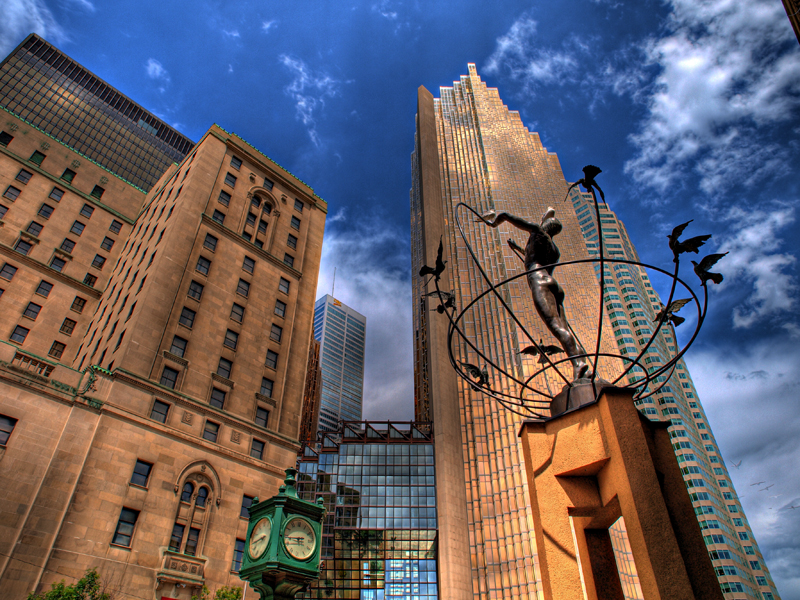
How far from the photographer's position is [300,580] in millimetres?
9078

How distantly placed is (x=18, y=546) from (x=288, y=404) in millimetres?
22161

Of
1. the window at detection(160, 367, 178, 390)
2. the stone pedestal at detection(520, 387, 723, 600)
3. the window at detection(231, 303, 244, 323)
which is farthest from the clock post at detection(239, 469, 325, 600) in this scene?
the window at detection(231, 303, 244, 323)

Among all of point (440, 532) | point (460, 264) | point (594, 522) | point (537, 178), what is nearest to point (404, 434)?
point (440, 532)

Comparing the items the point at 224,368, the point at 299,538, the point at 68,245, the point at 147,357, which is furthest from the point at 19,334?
the point at 299,538

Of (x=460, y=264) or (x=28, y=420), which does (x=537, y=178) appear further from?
(x=28, y=420)

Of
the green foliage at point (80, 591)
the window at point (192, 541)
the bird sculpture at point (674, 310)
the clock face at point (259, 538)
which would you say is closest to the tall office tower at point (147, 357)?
the window at point (192, 541)

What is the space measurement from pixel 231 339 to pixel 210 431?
9.03m

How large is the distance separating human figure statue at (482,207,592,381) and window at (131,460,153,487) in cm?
3117

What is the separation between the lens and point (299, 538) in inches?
379

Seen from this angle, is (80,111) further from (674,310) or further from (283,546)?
(674,310)

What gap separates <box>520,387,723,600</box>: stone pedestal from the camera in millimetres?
8281

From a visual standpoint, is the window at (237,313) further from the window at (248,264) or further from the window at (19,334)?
the window at (19,334)

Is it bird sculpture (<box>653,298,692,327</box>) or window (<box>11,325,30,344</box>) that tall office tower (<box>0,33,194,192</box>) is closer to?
window (<box>11,325,30,344</box>)

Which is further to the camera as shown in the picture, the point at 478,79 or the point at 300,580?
the point at 478,79
